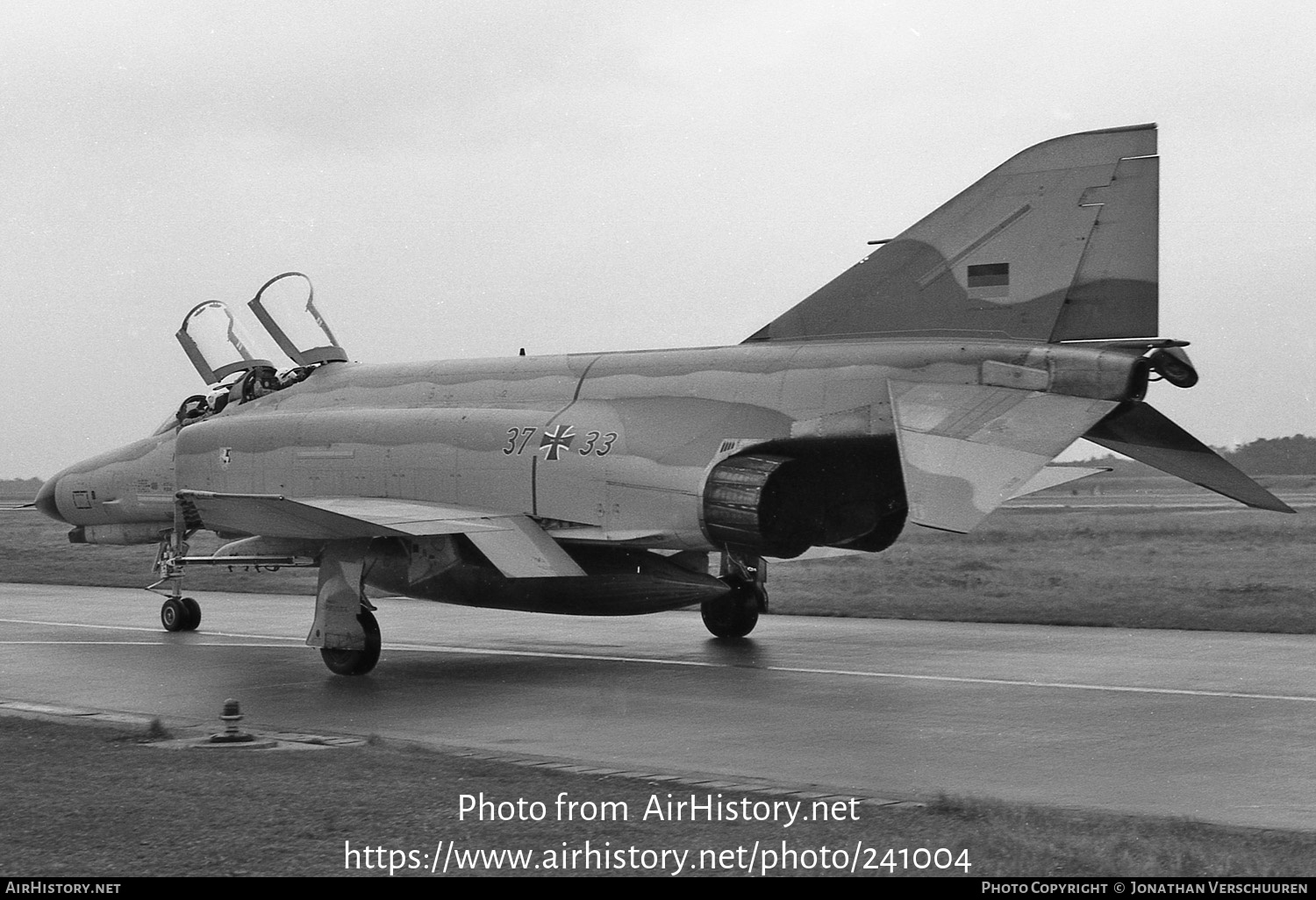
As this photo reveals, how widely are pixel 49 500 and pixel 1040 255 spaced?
46.1ft

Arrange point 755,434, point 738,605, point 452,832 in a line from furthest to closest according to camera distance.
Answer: point 738,605, point 755,434, point 452,832

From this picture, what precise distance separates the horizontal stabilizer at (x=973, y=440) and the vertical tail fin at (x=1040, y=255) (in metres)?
0.99

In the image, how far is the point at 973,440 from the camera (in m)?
10.7

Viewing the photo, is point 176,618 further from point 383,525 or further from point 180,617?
point 383,525

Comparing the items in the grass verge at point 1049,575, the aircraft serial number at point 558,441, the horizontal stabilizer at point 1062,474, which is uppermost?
the aircraft serial number at point 558,441

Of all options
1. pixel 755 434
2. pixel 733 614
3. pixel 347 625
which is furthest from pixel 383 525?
pixel 733 614

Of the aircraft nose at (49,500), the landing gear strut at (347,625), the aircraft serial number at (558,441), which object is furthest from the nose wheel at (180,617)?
the aircraft serial number at (558,441)

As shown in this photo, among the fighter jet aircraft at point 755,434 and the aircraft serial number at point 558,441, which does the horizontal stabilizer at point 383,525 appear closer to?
the fighter jet aircraft at point 755,434

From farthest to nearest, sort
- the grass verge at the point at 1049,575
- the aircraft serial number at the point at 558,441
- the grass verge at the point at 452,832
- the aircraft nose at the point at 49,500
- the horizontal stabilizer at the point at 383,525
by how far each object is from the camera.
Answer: the aircraft nose at the point at 49,500
the grass verge at the point at 1049,575
the aircraft serial number at the point at 558,441
the horizontal stabilizer at the point at 383,525
the grass verge at the point at 452,832

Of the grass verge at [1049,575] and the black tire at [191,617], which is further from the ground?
the black tire at [191,617]

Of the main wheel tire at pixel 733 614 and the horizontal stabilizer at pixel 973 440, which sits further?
the main wheel tire at pixel 733 614

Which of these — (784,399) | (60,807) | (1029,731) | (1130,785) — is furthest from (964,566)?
(60,807)

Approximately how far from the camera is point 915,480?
10.0 metres

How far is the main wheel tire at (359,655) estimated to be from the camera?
44.8 feet
